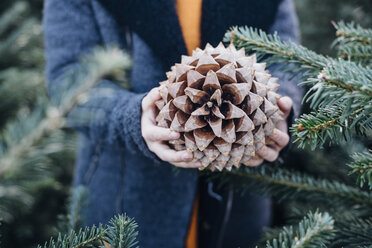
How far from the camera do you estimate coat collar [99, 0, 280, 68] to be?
2.23 feet

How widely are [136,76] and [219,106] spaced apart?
38 cm

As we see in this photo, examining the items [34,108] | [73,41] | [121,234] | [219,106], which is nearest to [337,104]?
[219,106]

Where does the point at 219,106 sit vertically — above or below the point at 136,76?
below

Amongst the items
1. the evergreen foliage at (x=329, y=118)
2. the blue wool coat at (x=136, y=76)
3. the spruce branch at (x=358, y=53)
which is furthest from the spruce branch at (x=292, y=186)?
the spruce branch at (x=358, y=53)

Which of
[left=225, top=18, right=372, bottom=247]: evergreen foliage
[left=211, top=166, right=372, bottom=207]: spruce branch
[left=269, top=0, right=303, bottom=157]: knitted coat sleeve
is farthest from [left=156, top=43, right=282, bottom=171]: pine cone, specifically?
[left=269, top=0, right=303, bottom=157]: knitted coat sleeve

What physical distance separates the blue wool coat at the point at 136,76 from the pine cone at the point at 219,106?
0.64 feet

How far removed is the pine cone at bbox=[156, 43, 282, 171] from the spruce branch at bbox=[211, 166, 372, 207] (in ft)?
0.54

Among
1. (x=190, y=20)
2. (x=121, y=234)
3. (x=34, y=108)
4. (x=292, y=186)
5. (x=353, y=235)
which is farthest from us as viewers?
(x=34, y=108)

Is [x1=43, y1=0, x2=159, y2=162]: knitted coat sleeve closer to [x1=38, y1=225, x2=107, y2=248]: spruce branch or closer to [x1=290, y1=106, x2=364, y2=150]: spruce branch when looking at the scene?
[x1=38, y1=225, x2=107, y2=248]: spruce branch

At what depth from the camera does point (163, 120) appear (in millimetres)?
481

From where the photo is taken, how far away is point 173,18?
679 mm

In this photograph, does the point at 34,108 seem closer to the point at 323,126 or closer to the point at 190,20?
the point at 190,20

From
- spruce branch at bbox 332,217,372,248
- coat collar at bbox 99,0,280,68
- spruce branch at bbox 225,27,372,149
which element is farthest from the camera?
coat collar at bbox 99,0,280,68

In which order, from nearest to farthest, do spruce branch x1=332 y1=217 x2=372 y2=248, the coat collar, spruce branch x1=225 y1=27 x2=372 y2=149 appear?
spruce branch x1=225 y1=27 x2=372 y2=149 < spruce branch x1=332 y1=217 x2=372 y2=248 < the coat collar
